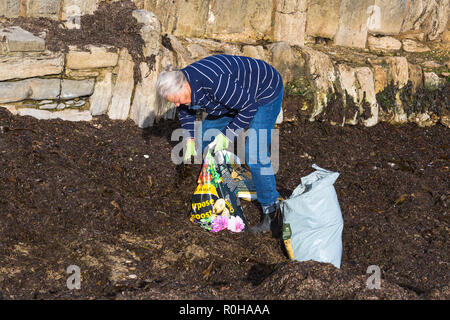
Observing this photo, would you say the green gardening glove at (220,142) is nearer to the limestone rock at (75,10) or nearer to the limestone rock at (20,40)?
the limestone rock at (20,40)

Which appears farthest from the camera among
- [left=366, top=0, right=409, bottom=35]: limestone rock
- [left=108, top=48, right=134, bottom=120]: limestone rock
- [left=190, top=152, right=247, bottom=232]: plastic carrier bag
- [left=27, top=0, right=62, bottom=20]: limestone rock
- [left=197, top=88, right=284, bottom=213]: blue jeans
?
[left=366, top=0, right=409, bottom=35]: limestone rock

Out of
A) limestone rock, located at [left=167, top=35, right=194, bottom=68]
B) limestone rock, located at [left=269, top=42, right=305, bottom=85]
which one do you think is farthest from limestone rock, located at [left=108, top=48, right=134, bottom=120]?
limestone rock, located at [left=269, top=42, right=305, bottom=85]

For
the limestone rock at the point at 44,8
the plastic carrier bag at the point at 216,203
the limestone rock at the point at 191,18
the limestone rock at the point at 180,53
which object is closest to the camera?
the plastic carrier bag at the point at 216,203

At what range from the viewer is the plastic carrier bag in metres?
4.45

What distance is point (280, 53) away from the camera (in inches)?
257

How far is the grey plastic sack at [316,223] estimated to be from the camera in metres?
4.03

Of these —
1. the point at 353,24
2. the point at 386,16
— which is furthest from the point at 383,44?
the point at 353,24

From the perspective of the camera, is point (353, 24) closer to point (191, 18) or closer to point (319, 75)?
point (319, 75)

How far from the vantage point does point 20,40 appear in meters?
5.00

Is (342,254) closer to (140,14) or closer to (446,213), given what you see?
(446,213)

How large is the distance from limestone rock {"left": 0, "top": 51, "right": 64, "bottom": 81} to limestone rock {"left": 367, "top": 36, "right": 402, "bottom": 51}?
4.68m

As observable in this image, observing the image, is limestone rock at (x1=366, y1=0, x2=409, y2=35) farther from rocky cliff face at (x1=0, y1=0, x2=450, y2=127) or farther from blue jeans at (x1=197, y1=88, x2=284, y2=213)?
blue jeans at (x1=197, y1=88, x2=284, y2=213)

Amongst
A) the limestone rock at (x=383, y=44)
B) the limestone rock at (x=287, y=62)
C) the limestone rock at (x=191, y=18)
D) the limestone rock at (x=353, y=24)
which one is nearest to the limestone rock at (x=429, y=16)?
the limestone rock at (x=383, y=44)

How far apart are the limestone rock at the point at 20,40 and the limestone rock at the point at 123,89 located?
0.80 metres
